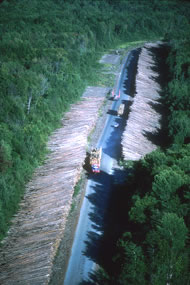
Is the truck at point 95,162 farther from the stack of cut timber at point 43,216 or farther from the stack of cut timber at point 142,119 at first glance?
the stack of cut timber at point 142,119

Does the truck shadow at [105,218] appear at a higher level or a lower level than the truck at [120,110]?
lower

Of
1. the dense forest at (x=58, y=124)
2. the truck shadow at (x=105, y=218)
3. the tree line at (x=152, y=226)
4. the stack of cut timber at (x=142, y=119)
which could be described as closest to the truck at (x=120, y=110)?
the stack of cut timber at (x=142, y=119)

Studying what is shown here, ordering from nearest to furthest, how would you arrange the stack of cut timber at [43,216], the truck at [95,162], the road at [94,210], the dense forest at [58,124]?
1. the dense forest at [58,124]
2. the stack of cut timber at [43,216]
3. the road at [94,210]
4. the truck at [95,162]

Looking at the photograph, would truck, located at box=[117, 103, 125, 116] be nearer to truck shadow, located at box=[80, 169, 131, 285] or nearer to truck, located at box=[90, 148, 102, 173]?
truck, located at box=[90, 148, 102, 173]

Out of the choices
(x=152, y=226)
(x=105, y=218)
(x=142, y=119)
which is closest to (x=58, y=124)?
(x=142, y=119)

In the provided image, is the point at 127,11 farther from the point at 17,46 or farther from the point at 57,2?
the point at 17,46

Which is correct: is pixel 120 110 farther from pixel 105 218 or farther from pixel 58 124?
pixel 105 218
